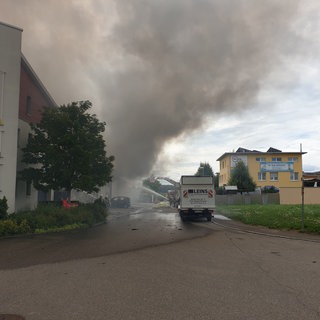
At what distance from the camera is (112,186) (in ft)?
160

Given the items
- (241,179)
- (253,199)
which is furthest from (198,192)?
(241,179)

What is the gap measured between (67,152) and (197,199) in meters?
8.15

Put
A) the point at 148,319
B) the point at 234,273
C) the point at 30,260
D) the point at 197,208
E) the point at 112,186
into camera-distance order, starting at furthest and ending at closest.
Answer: the point at 112,186 → the point at 197,208 → the point at 30,260 → the point at 234,273 → the point at 148,319

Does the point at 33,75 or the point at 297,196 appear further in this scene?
the point at 297,196

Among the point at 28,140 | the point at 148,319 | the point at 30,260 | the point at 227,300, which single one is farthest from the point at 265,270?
the point at 28,140

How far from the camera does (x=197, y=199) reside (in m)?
22.1

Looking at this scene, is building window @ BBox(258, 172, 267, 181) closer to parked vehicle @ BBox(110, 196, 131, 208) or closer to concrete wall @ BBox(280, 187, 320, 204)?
concrete wall @ BBox(280, 187, 320, 204)

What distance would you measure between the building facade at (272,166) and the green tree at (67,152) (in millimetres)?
42813

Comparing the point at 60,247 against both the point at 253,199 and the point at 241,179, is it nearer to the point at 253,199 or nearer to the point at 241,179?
the point at 253,199

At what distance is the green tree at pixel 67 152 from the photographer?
60.5 ft

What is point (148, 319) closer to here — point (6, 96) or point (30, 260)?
point (30, 260)

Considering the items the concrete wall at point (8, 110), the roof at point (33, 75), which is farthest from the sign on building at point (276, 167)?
the concrete wall at point (8, 110)

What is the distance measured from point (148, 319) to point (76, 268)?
10.9 ft

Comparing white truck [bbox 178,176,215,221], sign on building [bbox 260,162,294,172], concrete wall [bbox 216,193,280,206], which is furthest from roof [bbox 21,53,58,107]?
sign on building [bbox 260,162,294,172]
